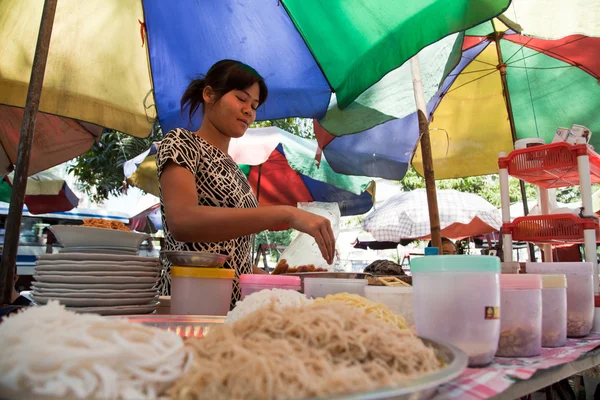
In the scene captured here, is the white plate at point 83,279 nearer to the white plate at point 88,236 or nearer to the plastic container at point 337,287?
the white plate at point 88,236

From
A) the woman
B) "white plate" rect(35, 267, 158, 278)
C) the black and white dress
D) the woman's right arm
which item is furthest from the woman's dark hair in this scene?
"white plate" rect(35, 267, 158, 278)

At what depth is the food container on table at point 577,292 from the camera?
1.37m

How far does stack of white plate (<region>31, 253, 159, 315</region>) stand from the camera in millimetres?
1194

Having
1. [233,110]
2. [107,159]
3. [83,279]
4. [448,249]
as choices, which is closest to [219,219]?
[83,279]

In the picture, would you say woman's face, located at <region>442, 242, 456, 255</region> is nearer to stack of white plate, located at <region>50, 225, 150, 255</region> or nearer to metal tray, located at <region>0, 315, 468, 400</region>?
stack of white plate, located at <region>50, 225, 150, 255</region>

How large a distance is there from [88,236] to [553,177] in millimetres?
2408

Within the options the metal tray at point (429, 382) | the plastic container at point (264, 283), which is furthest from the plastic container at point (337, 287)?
the metal tray at point (429, 382)

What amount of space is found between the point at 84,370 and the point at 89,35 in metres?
3.21

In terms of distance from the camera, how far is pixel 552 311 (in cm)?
116

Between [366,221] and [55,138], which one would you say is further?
[366,221]

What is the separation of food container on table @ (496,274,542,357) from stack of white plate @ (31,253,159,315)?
1.05 metres

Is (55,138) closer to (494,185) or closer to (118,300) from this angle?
(118,300)

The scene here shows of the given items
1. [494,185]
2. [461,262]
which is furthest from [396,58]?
[494,185]

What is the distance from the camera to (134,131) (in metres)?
3.30
